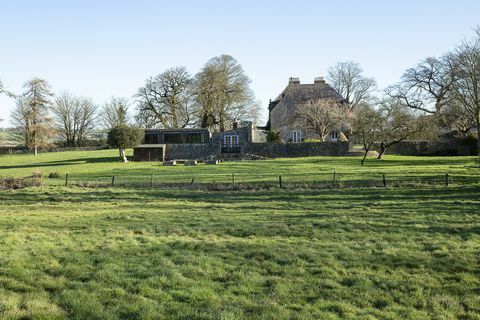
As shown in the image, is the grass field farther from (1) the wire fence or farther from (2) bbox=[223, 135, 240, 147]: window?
(2) bbox=[223, 135, 240, 147]: window

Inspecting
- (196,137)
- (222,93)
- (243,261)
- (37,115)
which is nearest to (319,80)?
(222,93)

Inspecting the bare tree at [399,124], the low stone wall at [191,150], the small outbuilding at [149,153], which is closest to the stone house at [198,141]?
the low stone wall at [191,150]

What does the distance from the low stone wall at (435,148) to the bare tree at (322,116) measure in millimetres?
7507

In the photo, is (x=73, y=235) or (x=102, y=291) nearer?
(x=102, y=291)

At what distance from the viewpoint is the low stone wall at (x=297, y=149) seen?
50056 millimetres

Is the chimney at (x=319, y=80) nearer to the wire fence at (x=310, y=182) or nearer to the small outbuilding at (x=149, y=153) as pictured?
the small outbuilding at (x=149, y=153)

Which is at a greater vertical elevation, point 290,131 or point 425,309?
point 290,131

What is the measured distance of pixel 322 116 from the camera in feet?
178

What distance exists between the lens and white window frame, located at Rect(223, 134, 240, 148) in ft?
175

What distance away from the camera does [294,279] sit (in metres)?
7.98

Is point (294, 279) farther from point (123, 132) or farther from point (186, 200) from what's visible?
point (123, 132)

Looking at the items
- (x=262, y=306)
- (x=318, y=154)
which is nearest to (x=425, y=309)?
(x=262, y=306)

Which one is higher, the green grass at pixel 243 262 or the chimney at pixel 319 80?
the chimney at pixel 319 80

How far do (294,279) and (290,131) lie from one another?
53.3m
